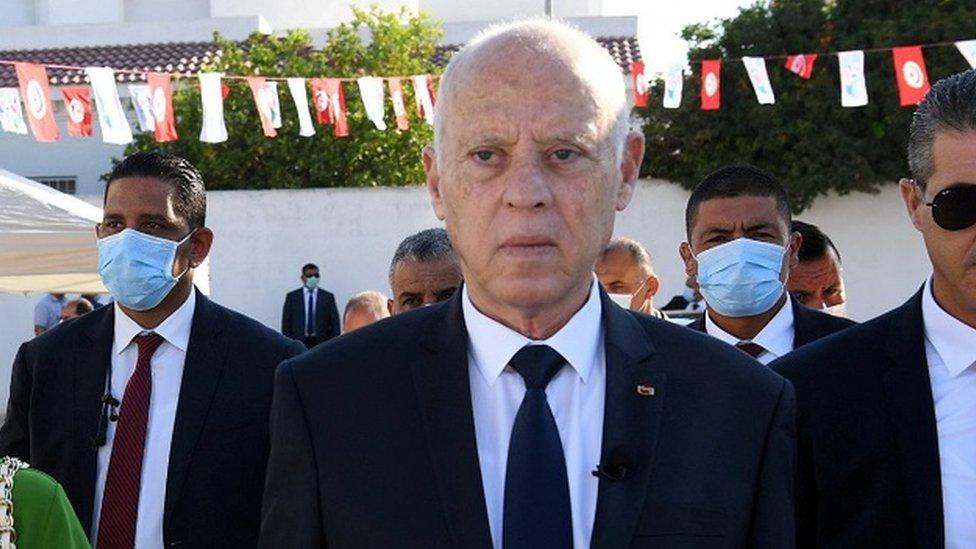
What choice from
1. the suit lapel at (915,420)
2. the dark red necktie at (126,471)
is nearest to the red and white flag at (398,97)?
the dark red necktie at (126,471)

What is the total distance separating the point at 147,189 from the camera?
4469 mm

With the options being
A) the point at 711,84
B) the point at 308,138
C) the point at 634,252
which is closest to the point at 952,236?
the point at 634,252

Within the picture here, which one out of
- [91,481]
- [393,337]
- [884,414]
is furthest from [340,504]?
[91,481]

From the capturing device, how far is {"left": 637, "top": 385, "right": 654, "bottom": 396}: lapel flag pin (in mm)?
2336

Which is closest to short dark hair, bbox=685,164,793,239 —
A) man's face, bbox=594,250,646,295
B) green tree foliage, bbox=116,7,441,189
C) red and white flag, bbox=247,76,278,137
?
man's face, bbox=594,250,646,295

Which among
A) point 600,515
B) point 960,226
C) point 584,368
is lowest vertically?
point 600,515

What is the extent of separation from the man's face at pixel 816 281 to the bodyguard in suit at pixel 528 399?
3.45 metres

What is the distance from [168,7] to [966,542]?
1504 inches

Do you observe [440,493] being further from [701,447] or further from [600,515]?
[701,447]

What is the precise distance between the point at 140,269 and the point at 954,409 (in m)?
2.54

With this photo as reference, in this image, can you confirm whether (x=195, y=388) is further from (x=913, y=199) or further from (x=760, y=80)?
(x=760, y=80)

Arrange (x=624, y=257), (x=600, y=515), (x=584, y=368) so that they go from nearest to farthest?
(x=600, y=515) < (x=584, y=368) < (x=624, y=257)

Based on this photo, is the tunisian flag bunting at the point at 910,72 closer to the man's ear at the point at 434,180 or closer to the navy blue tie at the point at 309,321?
the navy blue tie at the point at 309,321

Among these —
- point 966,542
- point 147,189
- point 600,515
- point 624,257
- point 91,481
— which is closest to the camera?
point 600,515
